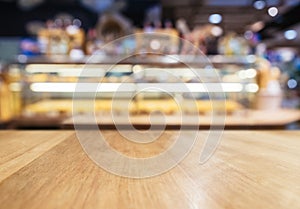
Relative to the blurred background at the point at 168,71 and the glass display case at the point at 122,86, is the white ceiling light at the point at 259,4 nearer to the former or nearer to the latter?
the blurred background at the point at 168,71

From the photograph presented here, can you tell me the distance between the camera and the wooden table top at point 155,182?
463mm

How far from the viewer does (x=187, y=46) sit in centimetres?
319

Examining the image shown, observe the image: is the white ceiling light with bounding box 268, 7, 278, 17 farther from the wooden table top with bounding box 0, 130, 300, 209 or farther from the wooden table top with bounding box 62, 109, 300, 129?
the wooden table top with bounding box 0, 130, 300, 209

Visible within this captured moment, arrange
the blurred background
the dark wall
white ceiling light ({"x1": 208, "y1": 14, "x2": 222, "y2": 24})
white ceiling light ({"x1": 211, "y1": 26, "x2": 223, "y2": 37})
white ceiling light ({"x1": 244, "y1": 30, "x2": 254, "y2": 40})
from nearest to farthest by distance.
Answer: the blurred background
white ceiling light ({"x1": 208, "y1": 14, "x2": 222, "y2": 24})
white ceiling light ({"x1": 211, "y1": 26, "x2": 223, "y2": 37})
white ceiling light ({"x1": 244, "y1": 30, "x2": 254, "y2": 40})
the dark wall

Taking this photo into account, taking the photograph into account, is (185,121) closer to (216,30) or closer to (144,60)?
(144,60)

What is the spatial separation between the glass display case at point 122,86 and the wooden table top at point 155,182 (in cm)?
168

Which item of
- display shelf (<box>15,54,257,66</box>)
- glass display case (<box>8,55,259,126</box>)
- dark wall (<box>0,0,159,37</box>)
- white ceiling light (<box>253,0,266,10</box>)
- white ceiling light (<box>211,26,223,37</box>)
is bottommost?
glass display case (<box>8,55,259,126</box>)

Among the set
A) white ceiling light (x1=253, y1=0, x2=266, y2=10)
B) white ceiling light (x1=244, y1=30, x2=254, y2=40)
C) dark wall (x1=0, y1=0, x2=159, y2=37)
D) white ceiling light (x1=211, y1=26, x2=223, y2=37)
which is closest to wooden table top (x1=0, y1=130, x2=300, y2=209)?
white ceiling light (x1=253, y1=0, x2=266, y2=10)

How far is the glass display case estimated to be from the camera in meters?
2.62

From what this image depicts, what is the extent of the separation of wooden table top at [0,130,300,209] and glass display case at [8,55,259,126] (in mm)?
1680

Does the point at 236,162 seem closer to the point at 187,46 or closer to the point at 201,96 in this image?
the point at 201,96

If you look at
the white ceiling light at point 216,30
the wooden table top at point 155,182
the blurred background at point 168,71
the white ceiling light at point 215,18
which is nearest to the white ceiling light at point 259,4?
the blurred background at point 168,71

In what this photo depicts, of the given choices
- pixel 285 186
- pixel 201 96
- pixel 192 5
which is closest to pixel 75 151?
pixel 285 186

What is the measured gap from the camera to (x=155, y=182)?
57cm
